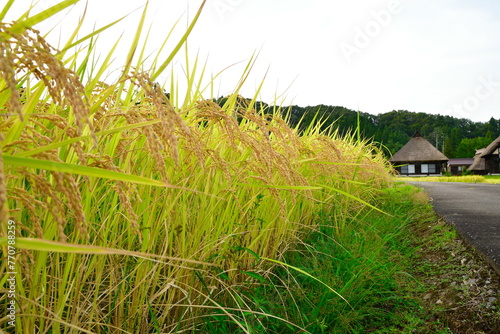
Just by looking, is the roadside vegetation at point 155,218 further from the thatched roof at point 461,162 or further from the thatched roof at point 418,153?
the thatched roof at point 461,162

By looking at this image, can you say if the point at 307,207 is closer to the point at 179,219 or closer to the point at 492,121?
the point at 179,219

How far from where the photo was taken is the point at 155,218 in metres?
1.80

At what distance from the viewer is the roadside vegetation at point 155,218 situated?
2.49 ft

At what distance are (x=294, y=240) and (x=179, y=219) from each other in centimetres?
154

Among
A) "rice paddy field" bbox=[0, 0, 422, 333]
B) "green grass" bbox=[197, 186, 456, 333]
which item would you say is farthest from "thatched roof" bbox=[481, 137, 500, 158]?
"rice paddy field" bbox=[0, 0, 422, 333]

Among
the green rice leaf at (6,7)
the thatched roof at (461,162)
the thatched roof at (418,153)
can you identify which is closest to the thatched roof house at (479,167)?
the thatched roof at (418,153)

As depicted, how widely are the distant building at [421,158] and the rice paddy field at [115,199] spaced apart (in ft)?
157

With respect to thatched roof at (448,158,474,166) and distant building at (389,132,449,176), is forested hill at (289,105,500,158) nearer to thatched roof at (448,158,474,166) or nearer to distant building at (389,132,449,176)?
thatched roof at (448,158,474,166)

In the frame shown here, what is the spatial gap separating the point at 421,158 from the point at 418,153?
30.3 inches

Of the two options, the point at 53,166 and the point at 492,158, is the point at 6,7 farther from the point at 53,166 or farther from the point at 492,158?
the point at 492,158

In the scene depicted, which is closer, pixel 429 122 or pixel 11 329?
pixel 11 329

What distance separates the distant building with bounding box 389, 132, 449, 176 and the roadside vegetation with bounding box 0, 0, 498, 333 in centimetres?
4724

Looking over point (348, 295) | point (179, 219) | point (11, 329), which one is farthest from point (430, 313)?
point (11, 329)

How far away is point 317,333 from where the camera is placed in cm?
192
